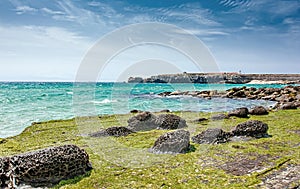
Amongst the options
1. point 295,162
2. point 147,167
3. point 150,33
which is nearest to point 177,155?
point 147,167

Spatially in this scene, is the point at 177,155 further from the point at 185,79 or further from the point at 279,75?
the point at 279,75

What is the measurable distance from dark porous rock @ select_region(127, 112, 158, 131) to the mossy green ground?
178 centimetres

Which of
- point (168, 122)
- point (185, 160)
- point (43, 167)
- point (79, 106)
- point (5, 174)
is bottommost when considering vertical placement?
point (79, 106)

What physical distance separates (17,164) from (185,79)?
118110 mm

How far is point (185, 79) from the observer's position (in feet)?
404

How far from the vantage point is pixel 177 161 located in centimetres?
870

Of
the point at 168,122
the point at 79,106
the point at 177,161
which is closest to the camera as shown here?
the point at 177,161

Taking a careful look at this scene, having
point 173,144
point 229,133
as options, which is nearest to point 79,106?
point 229,133

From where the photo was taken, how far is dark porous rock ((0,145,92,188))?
6.96 metres

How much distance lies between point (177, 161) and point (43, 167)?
4.18m

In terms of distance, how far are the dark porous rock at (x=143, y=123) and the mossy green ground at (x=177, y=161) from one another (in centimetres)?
178

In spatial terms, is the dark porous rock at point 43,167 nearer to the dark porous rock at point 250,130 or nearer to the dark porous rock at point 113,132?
the dark porous rock at point 113,132

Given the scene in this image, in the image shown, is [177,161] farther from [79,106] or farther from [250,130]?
[79,106]

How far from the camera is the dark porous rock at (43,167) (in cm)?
696
